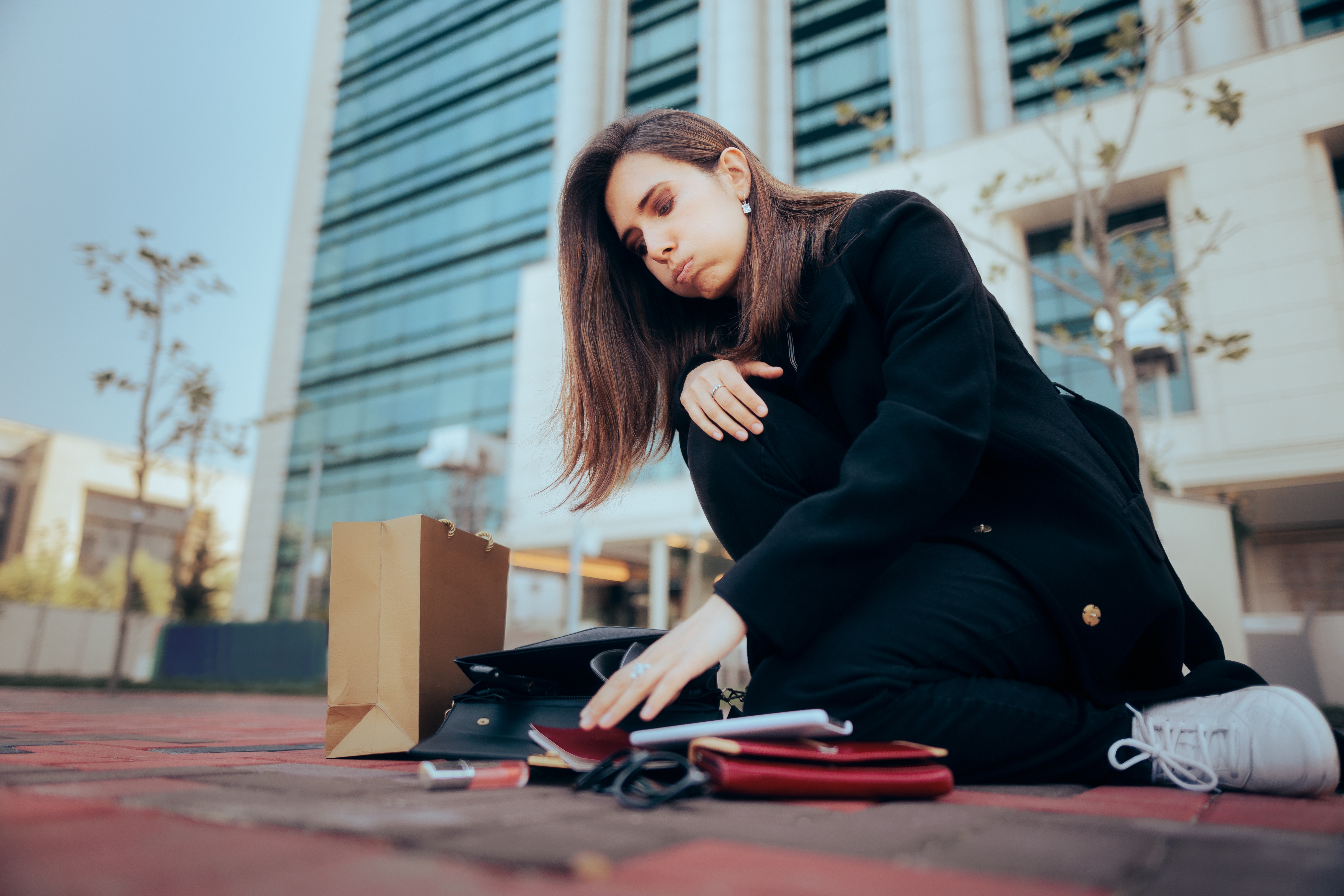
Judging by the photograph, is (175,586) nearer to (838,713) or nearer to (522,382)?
(522,382)

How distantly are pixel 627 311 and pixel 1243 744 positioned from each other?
145 centimetres

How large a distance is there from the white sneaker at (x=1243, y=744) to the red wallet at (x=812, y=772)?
1.36 ft

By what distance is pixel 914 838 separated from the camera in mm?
719

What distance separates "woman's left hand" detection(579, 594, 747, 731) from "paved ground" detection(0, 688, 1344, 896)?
115 millimetres

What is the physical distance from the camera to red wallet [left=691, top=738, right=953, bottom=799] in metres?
0.94

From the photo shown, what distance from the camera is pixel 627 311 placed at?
1.93m

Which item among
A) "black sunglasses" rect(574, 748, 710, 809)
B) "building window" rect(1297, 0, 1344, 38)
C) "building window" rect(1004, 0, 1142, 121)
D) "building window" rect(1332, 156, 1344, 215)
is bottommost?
"black sunglasses" rect(574, 748, 710, 809)

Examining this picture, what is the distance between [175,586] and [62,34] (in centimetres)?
1164

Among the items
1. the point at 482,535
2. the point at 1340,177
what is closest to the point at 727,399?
the point at 482,535

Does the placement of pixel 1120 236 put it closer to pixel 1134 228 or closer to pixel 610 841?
pixel 1134 228

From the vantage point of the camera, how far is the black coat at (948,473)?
1.11m

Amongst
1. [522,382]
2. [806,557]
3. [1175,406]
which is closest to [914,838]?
[806,557]

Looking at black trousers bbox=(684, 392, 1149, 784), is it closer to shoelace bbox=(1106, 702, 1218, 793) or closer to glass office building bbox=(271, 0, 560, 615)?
shoelace bbox=(1106, 702, 1218, 793)

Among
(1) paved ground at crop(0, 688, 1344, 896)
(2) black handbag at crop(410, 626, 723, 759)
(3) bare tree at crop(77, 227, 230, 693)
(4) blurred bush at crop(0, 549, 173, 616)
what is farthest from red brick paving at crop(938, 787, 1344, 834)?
(4) blurred bush at crop(0, 549, 173, 616)
